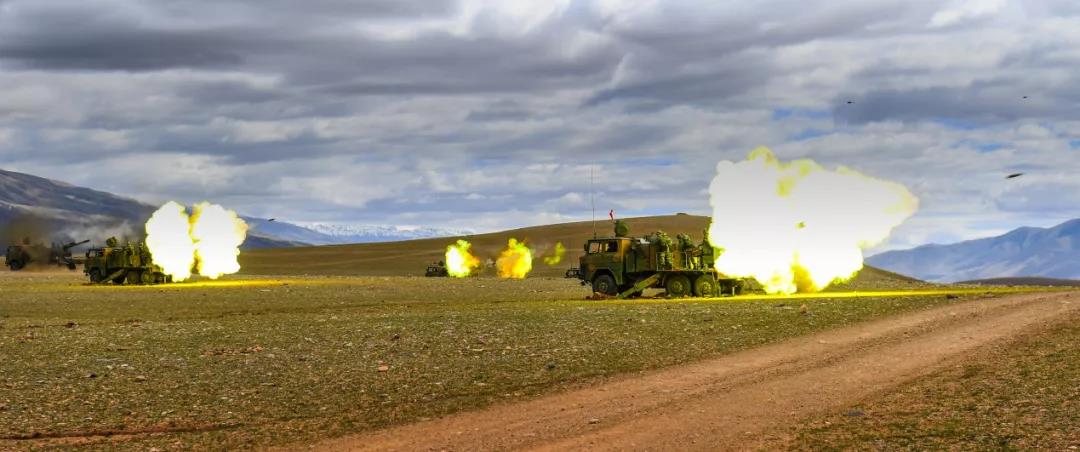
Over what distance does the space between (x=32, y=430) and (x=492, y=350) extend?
40.9 ft

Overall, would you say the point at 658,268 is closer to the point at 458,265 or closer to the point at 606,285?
the point at 606,285

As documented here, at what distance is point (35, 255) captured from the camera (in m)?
117

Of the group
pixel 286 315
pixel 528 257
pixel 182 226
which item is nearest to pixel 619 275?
pixel 286 315

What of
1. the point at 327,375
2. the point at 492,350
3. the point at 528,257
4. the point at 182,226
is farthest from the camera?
the point at 528,257

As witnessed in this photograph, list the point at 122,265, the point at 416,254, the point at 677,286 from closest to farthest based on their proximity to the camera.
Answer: the point at 677,286 → the point at 122,265 → the point at 416,254

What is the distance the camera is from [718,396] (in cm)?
2055

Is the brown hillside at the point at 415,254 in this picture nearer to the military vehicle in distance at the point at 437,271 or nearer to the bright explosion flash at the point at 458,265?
the military vehicle in distance at the point at 437,271

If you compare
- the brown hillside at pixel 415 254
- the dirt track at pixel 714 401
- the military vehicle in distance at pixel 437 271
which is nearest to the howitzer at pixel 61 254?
the brown hillside at pixel 415 254

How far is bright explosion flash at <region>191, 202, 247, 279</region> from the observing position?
85.4m

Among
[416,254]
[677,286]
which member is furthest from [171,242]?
[416,254]

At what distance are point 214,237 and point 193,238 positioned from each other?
1.88m

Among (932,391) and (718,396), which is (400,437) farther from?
(932,391)

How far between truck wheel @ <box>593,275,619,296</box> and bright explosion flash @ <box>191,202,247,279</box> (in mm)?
41384

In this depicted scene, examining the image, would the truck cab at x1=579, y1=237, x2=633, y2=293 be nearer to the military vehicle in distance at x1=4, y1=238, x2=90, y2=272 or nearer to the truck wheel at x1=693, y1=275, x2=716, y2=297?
the truck wheel at x1=693, y1=275, x2=716, y2=297
